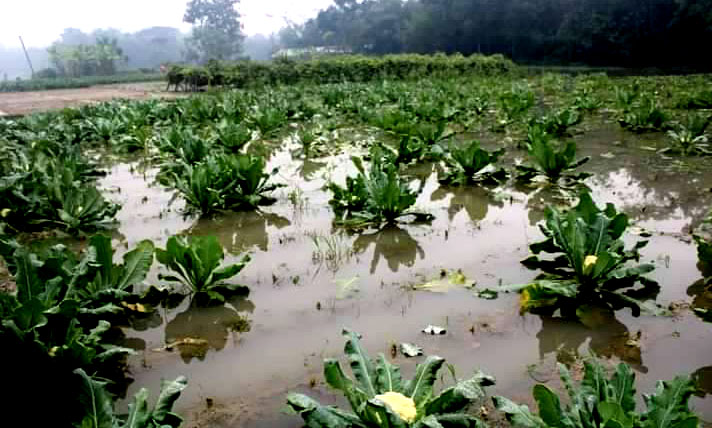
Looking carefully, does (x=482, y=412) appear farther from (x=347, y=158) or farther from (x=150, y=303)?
(x=347, y=158)

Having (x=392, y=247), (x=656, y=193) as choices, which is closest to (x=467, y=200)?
(x=392, y=247)

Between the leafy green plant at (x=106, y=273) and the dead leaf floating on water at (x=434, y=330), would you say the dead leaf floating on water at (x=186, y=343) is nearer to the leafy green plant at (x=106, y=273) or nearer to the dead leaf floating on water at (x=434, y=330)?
the leafy green plant at (x=106, y=273)

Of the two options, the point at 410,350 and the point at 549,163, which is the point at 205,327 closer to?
the point at 410,350

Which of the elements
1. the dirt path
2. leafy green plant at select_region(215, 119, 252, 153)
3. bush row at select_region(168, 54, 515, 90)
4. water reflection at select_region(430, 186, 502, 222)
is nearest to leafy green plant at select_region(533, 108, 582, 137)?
water reflection at select_region(430, 186, 502, 222)

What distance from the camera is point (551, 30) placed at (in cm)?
5094

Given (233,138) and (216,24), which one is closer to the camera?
(233,138)

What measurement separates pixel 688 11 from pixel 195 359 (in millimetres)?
42355

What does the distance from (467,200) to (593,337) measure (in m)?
2.86

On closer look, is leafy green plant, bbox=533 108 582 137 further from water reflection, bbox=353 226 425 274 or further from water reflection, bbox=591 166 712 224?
water reflection, bbox=353 226 425 274

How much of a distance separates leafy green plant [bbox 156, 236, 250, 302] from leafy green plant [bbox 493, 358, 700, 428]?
6.23ft

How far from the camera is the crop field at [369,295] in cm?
221

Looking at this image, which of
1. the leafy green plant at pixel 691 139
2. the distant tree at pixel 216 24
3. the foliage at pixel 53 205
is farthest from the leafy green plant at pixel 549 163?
the distant tree at pixel 216 24

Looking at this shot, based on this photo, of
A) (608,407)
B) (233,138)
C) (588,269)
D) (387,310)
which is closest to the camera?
(608,407)

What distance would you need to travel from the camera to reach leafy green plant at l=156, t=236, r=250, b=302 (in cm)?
332
